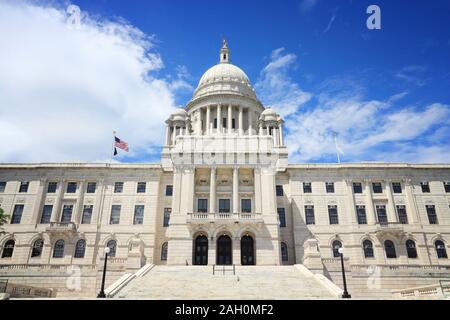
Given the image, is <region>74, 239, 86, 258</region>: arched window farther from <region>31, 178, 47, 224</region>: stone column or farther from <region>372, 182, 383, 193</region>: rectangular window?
<region>372, 182, 383, 193</region>: rectangular window

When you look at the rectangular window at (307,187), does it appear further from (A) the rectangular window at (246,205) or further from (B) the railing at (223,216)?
(B) the railing at (223,216)

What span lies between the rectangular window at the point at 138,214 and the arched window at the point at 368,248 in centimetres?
2890

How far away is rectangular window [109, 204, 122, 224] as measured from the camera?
42312 millimetres

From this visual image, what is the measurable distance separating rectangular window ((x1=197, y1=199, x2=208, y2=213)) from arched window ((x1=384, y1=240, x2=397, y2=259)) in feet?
76.2

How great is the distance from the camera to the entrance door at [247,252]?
3541 cm

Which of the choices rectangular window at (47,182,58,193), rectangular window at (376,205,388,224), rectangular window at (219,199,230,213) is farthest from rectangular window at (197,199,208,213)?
rectangular window at (376,205,388,224)

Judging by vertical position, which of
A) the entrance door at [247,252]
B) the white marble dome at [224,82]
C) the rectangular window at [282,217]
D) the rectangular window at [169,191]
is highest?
the white marble dome at [224,82]

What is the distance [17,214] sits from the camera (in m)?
42.2

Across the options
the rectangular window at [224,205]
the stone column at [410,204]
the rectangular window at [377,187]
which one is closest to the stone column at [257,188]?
the rectangular window at [224,205]

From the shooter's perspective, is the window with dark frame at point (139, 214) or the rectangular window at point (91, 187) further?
the rectangular window at point (91, 187)

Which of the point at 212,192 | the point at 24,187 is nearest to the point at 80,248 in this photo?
the point at 24,187

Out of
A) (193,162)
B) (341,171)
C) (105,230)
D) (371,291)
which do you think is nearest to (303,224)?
(341,171)

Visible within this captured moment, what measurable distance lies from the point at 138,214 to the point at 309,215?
22942 millimetres
